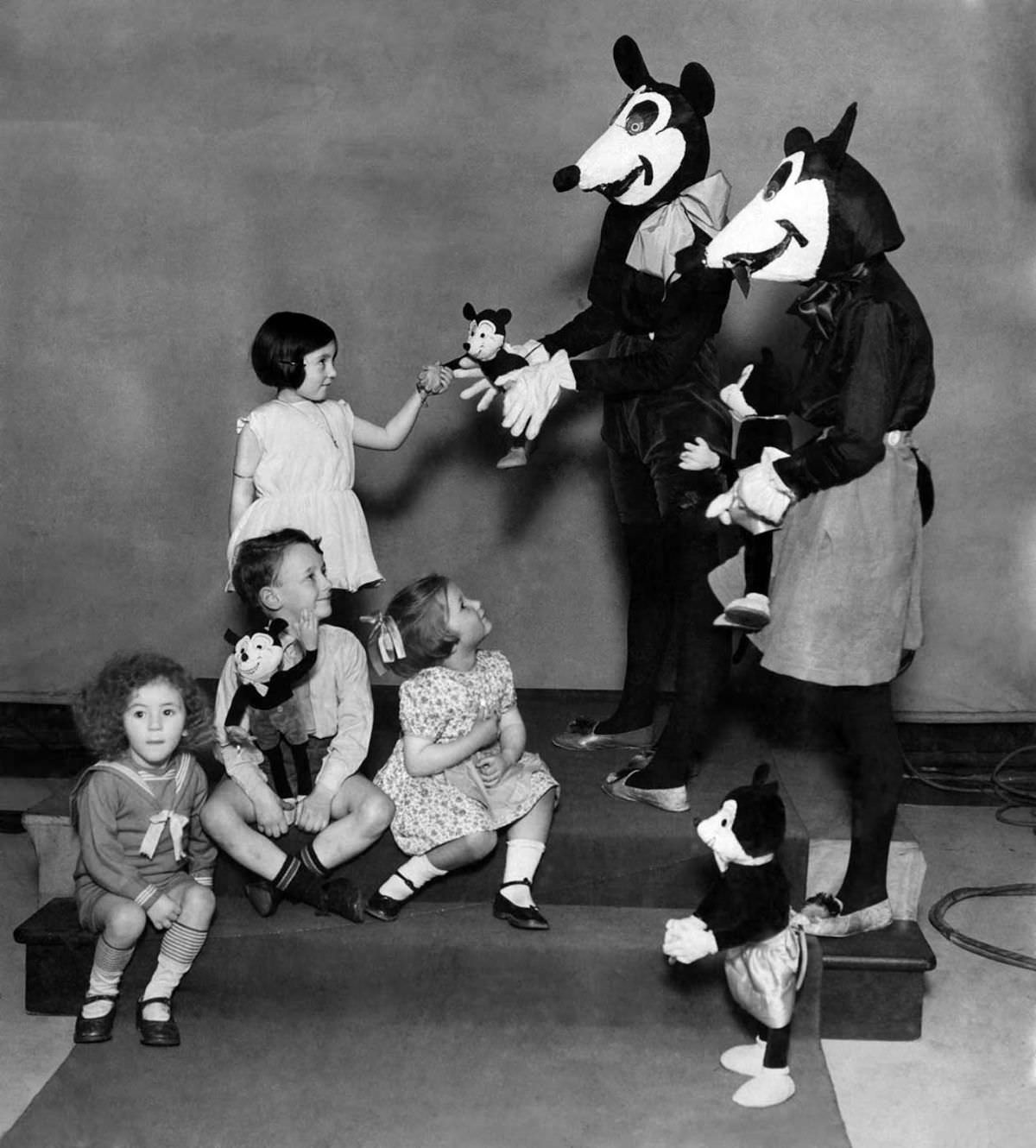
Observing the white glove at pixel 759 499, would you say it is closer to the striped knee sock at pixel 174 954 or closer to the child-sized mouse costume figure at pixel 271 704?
the child-sized mouse costume figure at pixel 271 704

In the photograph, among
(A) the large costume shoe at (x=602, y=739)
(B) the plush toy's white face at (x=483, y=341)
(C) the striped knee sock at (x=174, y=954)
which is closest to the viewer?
(C) the striped knee sock at (x=174, y=954)

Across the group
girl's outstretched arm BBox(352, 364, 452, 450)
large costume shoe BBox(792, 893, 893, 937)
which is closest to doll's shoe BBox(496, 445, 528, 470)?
girl's outstretched arm BBox(352, 364, 452, 450)

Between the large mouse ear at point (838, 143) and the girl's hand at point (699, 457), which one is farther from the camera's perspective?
the girl's hand at point (699, 457)

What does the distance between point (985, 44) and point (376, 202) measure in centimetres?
179

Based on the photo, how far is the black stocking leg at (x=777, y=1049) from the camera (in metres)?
3.01

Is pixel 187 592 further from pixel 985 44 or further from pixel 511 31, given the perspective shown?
pixel 985 44

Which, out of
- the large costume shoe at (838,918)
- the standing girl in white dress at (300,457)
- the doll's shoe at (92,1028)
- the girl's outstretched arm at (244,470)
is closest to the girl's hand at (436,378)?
the standing girl in white dress at (300,457)

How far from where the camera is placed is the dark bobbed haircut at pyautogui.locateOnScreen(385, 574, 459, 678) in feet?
10.9

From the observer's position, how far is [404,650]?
11.0 ft

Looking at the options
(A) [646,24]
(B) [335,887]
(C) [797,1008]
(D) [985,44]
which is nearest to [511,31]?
(A) [646,24]

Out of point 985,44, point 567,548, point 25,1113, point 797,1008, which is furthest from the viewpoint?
point 567,548

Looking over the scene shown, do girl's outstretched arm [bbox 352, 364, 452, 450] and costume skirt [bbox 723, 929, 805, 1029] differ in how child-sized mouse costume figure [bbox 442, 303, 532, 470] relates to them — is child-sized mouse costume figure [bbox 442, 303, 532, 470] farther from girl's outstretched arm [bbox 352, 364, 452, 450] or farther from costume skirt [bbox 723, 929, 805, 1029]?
costume skirt [bbox 723, 929, 805, 1029]

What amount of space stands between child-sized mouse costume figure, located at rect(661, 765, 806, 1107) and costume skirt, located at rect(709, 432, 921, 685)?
0.29 metres

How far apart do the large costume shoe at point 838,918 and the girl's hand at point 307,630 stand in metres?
1.17
